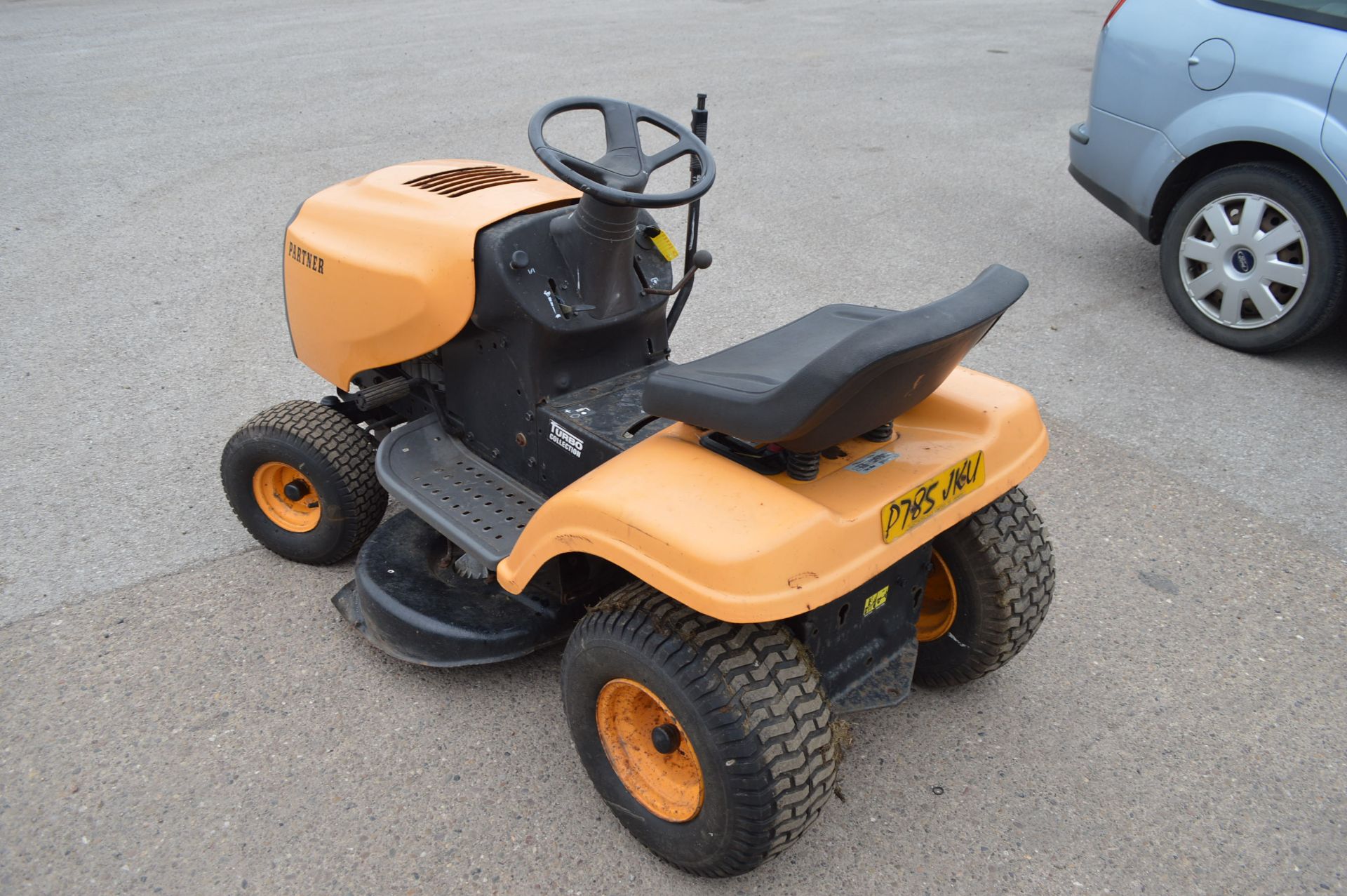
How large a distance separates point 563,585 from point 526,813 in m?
0.53

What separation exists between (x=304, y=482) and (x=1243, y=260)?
3848mm

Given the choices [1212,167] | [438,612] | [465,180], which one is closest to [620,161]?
[465,180]

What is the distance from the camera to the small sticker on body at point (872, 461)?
219cm

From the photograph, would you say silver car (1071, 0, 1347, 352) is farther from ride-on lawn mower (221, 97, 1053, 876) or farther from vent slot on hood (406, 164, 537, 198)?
vent slot on hood (406, 164, 537, 198)

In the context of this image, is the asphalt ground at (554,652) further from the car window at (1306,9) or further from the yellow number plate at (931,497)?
the car window at (1306,9)

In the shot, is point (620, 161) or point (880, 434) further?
point (620, 161)

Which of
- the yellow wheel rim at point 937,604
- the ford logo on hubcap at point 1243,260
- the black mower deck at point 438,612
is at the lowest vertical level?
the black mower deck at point 438,612

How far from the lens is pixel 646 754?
231cm

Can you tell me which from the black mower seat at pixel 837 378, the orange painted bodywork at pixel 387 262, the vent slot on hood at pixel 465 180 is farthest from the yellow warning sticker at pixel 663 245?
the black mower seat at pixel 837 378

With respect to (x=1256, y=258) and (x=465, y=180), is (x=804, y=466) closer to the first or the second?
(x=465, y=180)

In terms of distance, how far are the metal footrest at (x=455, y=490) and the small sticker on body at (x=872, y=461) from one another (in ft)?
3.00

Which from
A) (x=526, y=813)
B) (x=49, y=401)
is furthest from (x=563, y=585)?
(x=49, y=401)

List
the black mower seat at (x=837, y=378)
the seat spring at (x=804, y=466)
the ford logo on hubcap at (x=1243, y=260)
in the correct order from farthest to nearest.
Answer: the ford logo on hubcap at (x=1243, y=260), the seat spring at (x=804, y=466), the black mower seat at (x=837, y=378)

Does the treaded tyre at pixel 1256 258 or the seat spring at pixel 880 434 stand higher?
the seat spring at pixel 880 434
